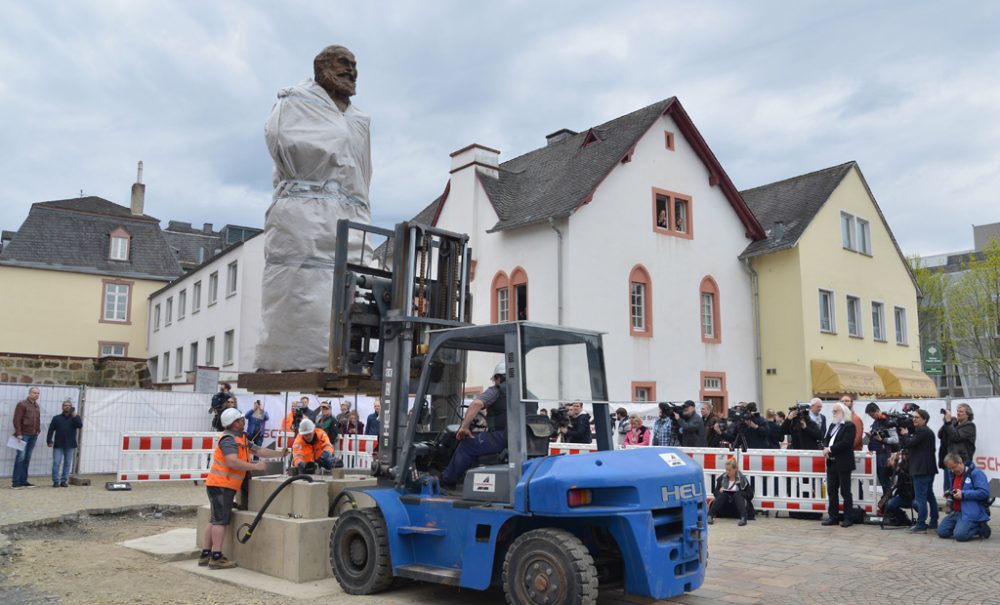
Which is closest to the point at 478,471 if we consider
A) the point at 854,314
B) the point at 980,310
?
the point at 854,314

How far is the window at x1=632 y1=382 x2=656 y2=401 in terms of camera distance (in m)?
25.1

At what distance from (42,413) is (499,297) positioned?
13.0 m

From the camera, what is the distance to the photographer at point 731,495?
42.4 feet

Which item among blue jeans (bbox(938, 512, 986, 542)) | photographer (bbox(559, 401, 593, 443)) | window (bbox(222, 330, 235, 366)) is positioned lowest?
blue jeans (bbox(938, 512, 986, 542))

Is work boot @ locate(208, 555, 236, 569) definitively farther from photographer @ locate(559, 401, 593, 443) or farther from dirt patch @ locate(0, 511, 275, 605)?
photographer @ locate(559, 401, 593, 443)

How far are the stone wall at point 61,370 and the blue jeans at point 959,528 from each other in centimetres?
2546

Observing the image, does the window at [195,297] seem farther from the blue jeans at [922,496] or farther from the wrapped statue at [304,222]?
the blue jeans at [922,496]

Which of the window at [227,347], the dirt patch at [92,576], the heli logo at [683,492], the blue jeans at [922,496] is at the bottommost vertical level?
the dirt patch at [92,576]

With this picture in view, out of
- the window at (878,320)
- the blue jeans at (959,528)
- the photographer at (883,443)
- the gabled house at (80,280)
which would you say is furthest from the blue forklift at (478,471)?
the gabled house at (80,280)

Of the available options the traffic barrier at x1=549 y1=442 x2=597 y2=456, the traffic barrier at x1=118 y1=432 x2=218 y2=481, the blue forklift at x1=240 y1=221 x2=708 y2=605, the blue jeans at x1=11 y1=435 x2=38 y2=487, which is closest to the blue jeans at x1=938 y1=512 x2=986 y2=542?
the traffic barrier at x1=549 y1=442 x2=597 y2=456

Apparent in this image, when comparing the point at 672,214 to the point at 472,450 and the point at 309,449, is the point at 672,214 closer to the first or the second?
the point at 309,449

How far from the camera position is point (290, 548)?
A: 812cm

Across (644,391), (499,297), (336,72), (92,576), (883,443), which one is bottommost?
(92,576)

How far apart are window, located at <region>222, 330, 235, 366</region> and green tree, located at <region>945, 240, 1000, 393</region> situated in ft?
112
